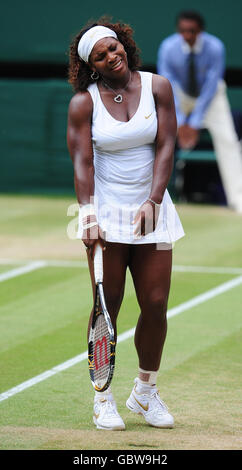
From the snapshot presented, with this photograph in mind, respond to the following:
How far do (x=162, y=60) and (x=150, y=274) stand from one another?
9504 millimetres

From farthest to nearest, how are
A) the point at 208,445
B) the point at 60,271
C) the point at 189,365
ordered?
the point at 60,271, the point at 189,365, the point at 208,445

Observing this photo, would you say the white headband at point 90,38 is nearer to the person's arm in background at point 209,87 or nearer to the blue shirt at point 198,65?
the blue shirt at point 198,65

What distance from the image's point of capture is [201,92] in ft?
48.2

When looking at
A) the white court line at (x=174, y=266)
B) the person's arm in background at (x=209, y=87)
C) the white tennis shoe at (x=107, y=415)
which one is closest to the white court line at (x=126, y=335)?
the white court line at (x=174, y=266)

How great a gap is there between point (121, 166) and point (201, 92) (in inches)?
379

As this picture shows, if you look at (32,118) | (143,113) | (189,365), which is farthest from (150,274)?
(32,118)

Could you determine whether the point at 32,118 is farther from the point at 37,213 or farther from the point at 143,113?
the point at 143,113

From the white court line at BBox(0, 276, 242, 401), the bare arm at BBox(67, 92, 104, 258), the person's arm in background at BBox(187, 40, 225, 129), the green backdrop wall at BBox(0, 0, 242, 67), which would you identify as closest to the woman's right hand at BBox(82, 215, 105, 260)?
the bare arm at BBox(67, 92, 104, 258)

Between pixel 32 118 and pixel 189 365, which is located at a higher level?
pixel 189 365

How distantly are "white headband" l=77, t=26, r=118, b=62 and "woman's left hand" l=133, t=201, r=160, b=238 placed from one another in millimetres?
852

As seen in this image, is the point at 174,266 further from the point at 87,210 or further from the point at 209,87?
the point at 87,210

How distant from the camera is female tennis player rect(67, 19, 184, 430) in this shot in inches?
206

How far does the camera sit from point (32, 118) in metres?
16.7

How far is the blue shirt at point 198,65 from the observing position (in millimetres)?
14227
